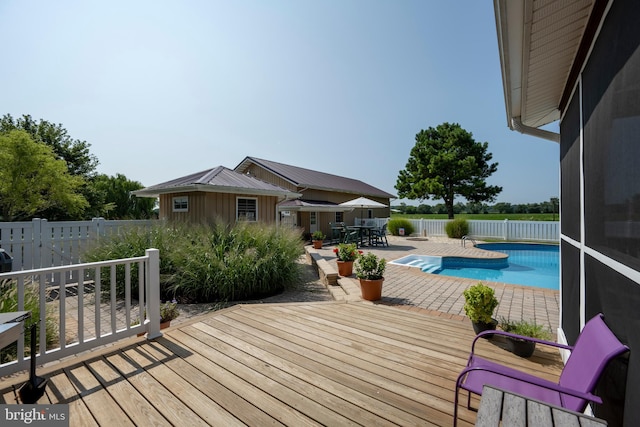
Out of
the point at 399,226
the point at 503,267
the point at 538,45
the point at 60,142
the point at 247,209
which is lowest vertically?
the point at 503,267

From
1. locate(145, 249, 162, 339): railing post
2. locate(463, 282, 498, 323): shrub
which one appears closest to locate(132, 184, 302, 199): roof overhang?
locate(145, 249, 162, 339): railing post


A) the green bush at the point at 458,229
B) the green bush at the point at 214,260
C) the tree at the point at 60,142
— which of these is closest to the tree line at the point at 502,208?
the green bush at the point at 458,229

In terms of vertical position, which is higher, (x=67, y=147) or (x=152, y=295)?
(x=67, y=147)

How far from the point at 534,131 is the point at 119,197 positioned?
34.3 metres

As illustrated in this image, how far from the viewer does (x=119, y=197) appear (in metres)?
27.8

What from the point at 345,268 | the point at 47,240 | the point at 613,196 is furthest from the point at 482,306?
the point at 47,240

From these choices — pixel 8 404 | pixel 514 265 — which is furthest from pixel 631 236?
pixel 514 265

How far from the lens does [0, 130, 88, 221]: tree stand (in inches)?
526

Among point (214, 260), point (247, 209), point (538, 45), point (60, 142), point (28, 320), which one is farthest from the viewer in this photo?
point (60, 142)

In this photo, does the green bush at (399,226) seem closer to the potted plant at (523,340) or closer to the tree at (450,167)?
the tree at (450,167)

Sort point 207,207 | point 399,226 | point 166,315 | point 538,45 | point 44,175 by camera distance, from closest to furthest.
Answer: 1. point 538,45
2. point 166,315
3. point 207,207
4. point 44,175
5. point 399,226

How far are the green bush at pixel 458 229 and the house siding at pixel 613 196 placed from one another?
1585cm

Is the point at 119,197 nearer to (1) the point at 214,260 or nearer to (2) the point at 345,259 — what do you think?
(1) the point at 214,260

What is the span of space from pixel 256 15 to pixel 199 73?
8.37 ft
